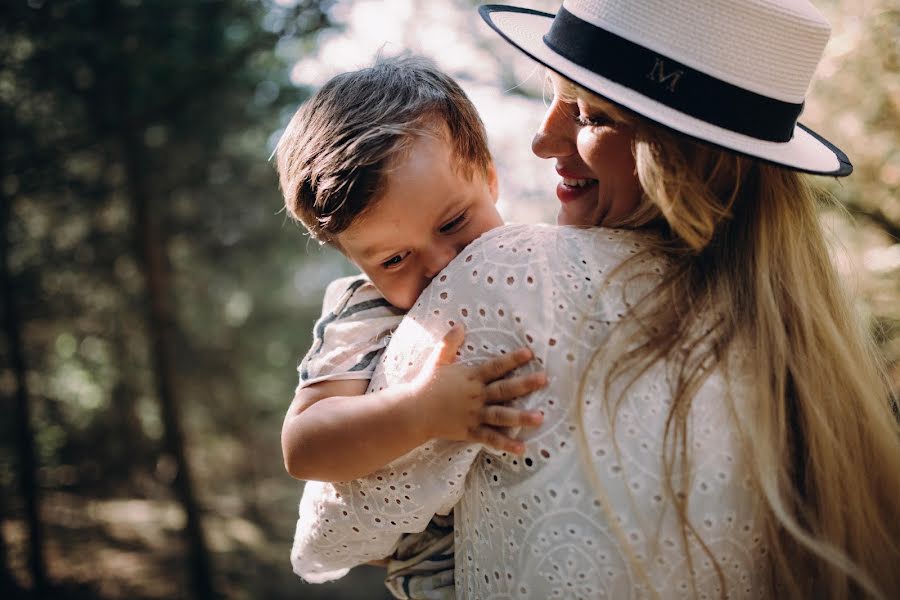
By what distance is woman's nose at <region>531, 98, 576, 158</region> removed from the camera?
164 centimetres

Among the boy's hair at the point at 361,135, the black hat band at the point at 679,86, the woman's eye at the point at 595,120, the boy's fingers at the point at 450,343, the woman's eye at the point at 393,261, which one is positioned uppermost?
the black hat band at the point at 679,86

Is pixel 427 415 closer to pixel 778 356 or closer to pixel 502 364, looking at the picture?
pixel 502 364

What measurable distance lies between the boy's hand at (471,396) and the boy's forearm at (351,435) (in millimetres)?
33

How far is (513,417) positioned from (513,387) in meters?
0.06

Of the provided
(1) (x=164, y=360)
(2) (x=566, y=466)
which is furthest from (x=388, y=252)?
(1) (x=164, y=360)

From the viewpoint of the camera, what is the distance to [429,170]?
177cm

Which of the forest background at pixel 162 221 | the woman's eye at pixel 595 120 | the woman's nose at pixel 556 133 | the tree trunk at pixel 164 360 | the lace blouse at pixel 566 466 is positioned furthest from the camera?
the tree trunk at pixel 164 360

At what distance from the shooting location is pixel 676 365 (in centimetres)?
127

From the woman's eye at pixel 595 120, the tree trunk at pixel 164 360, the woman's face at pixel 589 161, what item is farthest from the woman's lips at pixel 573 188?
the tree trunk at pixel 164 360

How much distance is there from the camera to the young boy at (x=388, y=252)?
133 cm

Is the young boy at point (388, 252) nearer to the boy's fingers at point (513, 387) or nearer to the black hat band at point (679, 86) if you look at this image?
the boy's fingers at point (513, 387)

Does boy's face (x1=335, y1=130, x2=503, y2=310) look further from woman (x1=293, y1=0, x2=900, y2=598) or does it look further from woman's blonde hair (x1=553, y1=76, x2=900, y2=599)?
woman's blonde hair (x1=553, y1=76, x2=900, y2=599)

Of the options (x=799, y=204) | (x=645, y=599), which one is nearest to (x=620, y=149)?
(x=799, y=204)

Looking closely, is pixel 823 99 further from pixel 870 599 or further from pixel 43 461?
pixel 43 461
